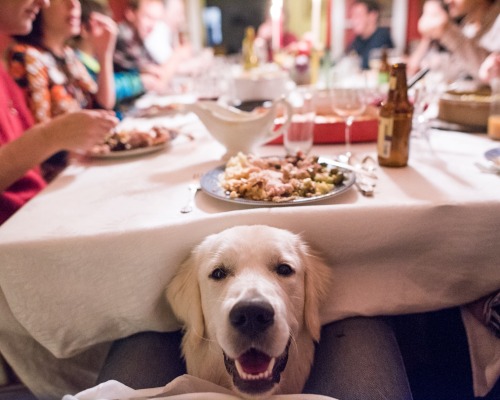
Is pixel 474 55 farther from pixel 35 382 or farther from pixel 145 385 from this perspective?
pixel 35 382

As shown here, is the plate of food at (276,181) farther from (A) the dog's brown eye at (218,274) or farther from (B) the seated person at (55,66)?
(B) the seated person at (55,66)

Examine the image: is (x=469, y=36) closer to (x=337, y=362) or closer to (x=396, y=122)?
(x=396, y=122)

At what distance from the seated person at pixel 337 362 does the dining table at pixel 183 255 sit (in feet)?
0.15

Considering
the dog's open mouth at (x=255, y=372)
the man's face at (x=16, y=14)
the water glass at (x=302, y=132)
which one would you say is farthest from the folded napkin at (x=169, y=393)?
the man's face at (x=16, y=14)

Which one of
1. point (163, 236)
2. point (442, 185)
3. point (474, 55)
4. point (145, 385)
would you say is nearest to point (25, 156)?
point (163, 236)

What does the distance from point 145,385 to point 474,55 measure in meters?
2.48

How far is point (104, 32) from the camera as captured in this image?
2.21 meters

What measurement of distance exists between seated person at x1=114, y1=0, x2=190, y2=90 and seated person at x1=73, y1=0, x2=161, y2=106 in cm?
12

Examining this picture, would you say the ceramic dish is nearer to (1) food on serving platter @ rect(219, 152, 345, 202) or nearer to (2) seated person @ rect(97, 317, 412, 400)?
(1) food on serving platter @ rect(219, 152, 345, 202)

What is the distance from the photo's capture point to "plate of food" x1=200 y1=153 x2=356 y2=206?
3.12ft

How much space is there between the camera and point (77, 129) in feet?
3.88

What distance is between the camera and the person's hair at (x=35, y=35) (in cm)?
197

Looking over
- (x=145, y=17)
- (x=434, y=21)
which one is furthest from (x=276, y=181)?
(x=145, y=17)

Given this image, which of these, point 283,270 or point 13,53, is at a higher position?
point 13,53
